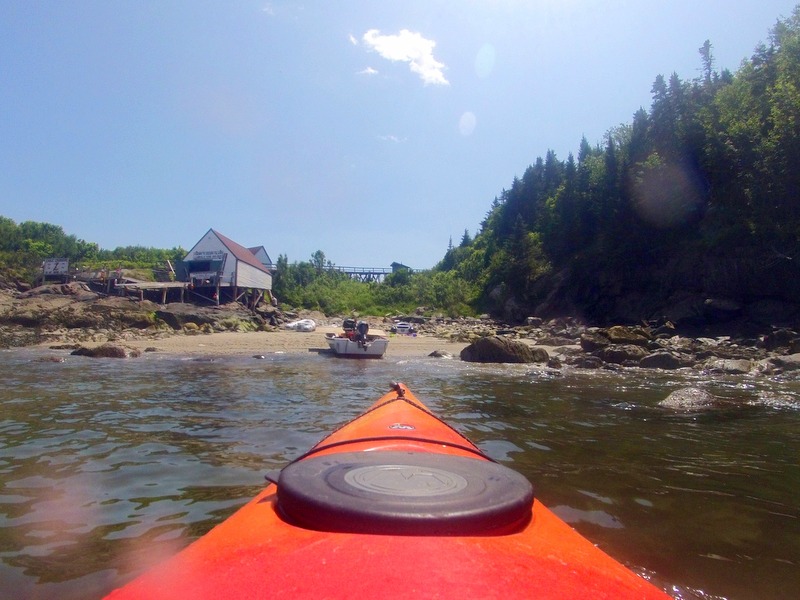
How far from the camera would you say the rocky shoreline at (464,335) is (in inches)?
591

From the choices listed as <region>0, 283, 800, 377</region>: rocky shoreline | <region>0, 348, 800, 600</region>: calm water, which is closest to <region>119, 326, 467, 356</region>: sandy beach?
<region>0, 283, 800, 377</region>: rocky shoreline

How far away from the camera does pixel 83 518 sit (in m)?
3.53

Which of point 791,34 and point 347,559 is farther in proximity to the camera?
point 791,34

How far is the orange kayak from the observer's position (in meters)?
1.36

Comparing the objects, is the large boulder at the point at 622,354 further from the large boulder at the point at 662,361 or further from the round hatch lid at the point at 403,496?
the round hatch lid at the point at 403,496

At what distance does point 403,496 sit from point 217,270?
3610 cm

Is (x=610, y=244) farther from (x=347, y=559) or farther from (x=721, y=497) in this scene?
(x=347, y=559)

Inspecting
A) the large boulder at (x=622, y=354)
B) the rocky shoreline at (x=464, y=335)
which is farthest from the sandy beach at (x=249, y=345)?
the large boulder at (x=622, y=354)

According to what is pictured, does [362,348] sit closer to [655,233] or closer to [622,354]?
[622,354]

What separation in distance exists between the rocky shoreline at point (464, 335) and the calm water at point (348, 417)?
4023 mm

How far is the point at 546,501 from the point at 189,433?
171 inches

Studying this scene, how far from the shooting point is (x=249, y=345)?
2192 cm

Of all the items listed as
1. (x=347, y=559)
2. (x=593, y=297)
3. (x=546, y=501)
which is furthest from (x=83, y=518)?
(x=593, y=297)

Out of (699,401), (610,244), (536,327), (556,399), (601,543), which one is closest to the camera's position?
(601,543)
